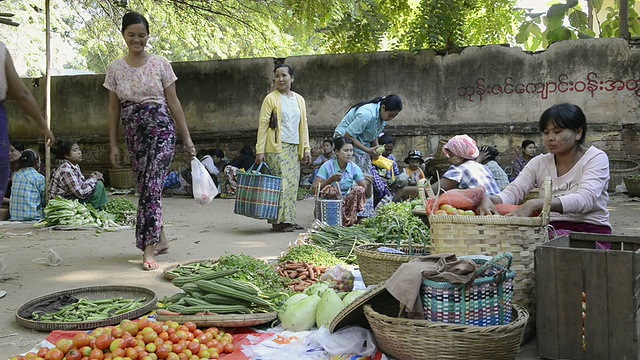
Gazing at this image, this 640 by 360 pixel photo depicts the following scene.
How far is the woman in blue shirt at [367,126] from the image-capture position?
7676 mm

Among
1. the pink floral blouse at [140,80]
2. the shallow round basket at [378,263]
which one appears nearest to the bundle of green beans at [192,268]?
the shallow round basket at [378,263]

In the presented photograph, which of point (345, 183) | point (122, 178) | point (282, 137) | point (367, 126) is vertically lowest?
point (345, 183)

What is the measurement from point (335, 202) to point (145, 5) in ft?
31.1

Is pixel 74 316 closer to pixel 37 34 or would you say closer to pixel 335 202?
pixel 335 202

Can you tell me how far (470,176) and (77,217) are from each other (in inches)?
222

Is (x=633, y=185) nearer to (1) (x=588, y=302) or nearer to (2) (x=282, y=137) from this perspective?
(2) (x=282, y=137)

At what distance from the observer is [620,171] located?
11.9 m

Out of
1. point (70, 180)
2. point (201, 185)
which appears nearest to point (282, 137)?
point (201, 185)

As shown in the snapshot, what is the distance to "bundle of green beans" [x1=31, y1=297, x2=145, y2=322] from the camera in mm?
3682

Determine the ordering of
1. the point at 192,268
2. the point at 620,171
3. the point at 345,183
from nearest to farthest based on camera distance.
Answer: the point at 192,268 < the point at 345,183 < the point at 620,171

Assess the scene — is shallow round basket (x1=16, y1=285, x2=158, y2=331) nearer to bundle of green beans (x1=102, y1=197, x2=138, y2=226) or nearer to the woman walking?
the woman walking

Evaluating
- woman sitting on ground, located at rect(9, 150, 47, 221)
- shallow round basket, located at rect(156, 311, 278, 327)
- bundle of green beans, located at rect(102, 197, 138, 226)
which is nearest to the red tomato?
shallow round basket, located at rect(156, 311, 278, 327)

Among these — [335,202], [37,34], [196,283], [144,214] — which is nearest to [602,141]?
[335,202]

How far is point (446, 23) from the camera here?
1330 centimetres
